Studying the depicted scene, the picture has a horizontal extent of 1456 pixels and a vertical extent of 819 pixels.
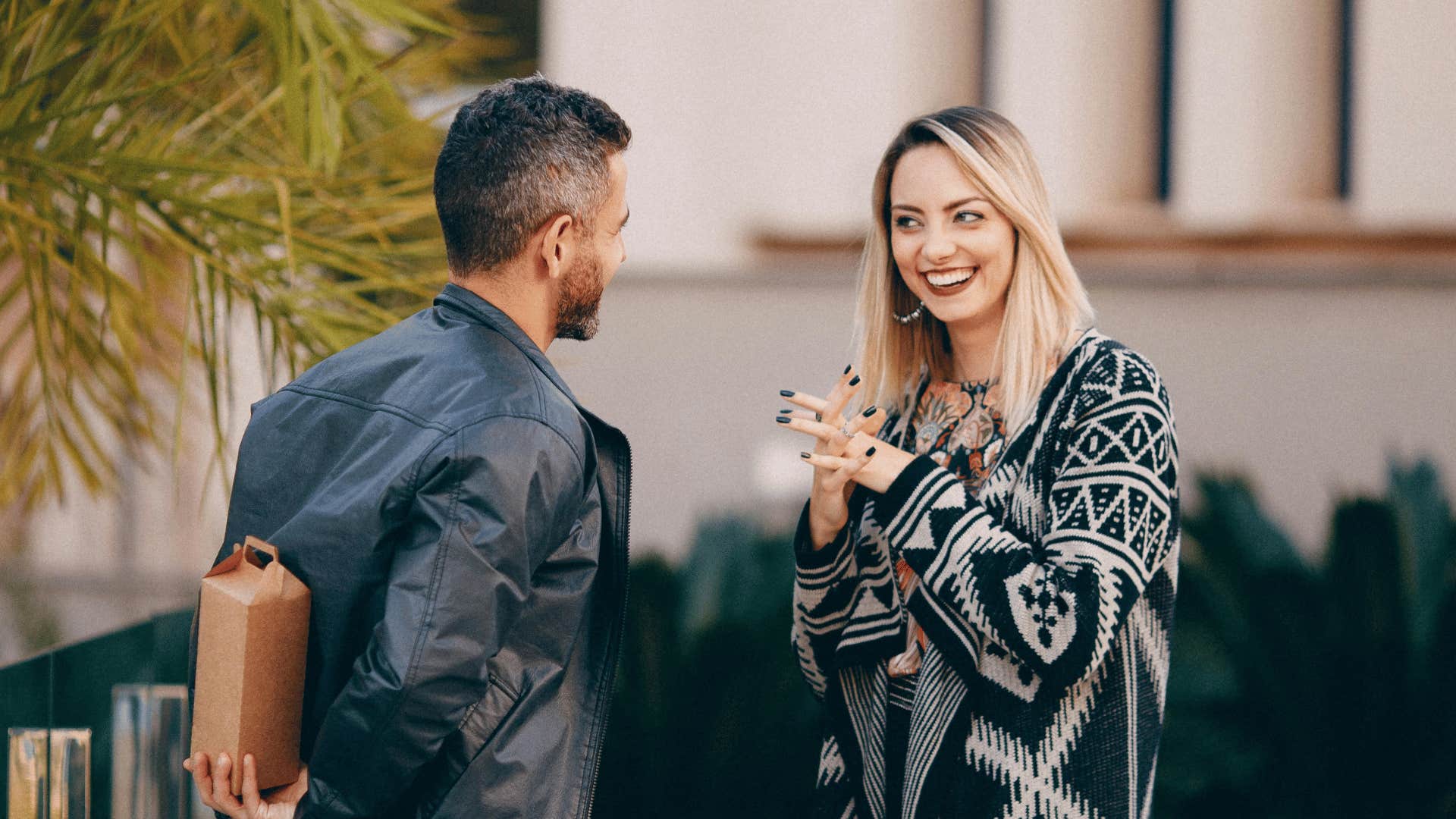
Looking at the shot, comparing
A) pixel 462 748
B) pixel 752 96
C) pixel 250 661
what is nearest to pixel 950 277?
pixel 462 748

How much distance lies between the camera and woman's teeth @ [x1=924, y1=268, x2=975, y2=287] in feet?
5.89

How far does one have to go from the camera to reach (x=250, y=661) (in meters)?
1.36

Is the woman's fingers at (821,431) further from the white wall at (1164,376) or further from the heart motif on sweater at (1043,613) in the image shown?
the white wall at (1164,376)

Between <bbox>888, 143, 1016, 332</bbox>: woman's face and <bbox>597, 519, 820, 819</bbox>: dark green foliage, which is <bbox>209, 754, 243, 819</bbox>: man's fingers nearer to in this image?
<bbox>888, 143, 1016, 332</bbox>: woman's face

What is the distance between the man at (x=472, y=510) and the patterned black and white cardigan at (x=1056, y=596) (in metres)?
0.43

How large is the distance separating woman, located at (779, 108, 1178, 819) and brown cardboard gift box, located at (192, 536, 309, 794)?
0.66m

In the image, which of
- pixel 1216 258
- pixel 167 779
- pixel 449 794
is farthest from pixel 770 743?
pixel 1216 258

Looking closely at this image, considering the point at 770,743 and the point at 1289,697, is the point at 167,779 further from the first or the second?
the point at 1289,697

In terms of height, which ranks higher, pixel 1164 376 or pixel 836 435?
pixel 1164 376

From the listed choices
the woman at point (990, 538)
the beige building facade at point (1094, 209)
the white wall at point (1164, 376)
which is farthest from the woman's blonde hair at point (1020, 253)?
the beige building facade at point (1094, 209)

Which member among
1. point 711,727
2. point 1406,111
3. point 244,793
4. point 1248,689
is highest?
point 1406,111

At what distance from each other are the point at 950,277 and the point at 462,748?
0.92 meters

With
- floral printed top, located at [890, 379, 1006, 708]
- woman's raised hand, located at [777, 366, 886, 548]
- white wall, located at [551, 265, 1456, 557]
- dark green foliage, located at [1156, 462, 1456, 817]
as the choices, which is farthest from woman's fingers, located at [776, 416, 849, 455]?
white wall, located at [551, 265, 1456, 557]

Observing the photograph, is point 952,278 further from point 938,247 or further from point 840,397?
point 840,397
